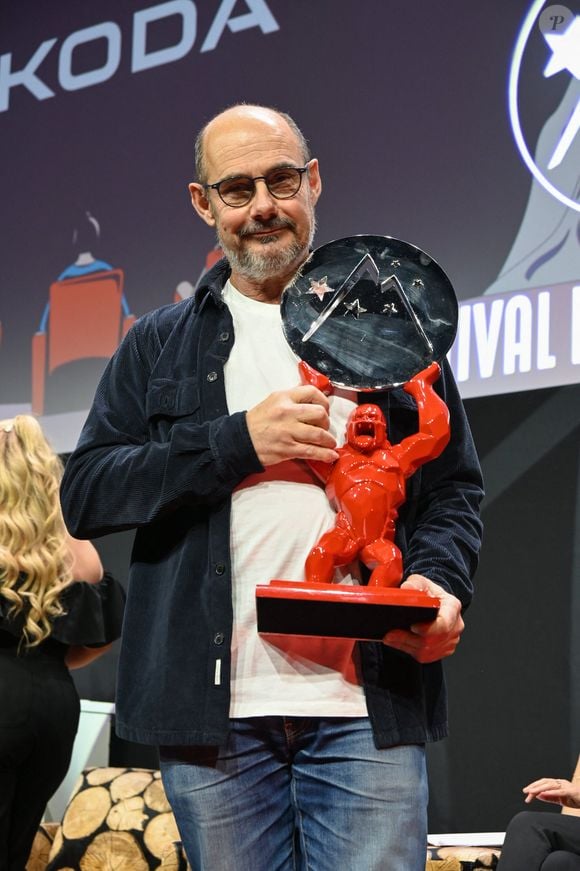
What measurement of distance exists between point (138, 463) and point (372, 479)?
1.05 ft

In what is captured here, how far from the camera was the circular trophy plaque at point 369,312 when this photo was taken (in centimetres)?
146

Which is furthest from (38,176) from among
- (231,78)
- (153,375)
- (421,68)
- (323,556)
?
(323,556)

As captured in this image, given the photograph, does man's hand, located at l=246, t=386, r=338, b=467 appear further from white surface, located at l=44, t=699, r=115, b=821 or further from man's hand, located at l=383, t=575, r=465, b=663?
white surface, located at l=44, t=699, r=115, b=821

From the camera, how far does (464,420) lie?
157 centimetres

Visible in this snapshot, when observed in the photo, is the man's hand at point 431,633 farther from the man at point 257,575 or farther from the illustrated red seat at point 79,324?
the illustrated red seat at point 79,324

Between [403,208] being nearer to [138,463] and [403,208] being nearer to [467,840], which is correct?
[467,840]

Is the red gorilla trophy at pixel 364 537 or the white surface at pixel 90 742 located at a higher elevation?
the red gorilla trophy at pixel 364 537

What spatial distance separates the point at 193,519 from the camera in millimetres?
1427

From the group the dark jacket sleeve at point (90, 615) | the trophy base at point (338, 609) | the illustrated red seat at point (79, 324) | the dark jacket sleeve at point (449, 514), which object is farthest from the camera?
the illustrated red seat at point (79, 324)

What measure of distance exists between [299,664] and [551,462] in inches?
68.0

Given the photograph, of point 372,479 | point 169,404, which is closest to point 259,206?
point 169,404

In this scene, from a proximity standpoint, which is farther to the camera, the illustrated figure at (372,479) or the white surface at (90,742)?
the white surface at (90,742)

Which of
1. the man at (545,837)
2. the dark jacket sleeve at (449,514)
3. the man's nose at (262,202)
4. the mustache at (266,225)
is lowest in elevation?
the man at (545,837)

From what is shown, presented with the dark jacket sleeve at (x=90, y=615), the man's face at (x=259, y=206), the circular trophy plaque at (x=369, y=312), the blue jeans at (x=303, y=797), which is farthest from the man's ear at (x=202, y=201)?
Result: the dark jacket sleeve at (x=90, y=615)
